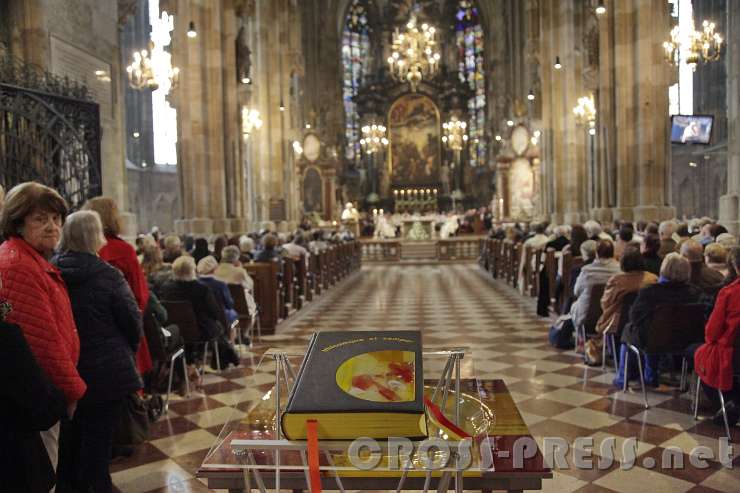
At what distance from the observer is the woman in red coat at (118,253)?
13.4 ft

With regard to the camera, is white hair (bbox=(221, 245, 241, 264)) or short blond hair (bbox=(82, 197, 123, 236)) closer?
short blond hair (bbox=(82, 197, 123, 236))

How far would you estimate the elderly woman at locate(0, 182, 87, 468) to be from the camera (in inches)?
112

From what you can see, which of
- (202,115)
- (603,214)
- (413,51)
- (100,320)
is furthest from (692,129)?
(100,320)

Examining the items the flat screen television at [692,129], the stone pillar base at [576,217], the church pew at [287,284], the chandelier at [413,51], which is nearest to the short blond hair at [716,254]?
the church pew at [287,284]

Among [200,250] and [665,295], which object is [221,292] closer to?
[200,250]

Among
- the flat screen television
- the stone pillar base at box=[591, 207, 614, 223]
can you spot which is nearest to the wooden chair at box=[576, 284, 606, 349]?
the stone pillar base at box=[591, 207, 614, 223]

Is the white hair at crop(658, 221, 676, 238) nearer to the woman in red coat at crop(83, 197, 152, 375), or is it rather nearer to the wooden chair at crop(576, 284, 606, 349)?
the wooden chair at crop(576, 284, 606, 349)

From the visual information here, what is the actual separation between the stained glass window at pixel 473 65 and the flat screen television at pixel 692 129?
1884cm

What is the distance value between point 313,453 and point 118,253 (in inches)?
118

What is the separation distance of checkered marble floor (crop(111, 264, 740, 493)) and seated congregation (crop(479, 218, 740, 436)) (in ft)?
0.77

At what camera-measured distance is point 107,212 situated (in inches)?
161

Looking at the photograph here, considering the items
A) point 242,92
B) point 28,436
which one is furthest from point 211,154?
point 28,436

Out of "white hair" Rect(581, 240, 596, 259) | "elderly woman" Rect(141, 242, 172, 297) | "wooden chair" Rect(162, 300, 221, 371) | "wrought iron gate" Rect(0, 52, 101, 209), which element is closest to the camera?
"wrought iron gate" Rect(0, 52, 101, 209)

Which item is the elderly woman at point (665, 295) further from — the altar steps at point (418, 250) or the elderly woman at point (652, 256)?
the altar steps at point (418, 250)
